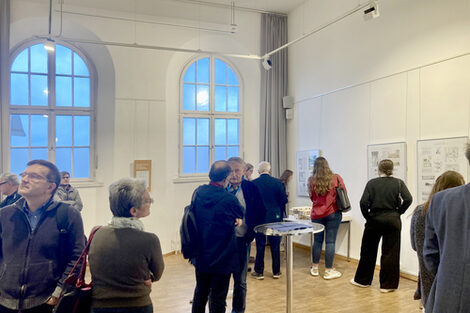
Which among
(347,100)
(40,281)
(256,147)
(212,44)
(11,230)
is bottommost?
(40,281)

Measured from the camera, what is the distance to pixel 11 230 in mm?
2029

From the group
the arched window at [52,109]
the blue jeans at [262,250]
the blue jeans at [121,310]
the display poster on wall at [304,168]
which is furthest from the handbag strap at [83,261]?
the display poster on wall at [304,168]

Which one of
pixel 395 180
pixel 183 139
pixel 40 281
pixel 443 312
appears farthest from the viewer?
pixel 183 139

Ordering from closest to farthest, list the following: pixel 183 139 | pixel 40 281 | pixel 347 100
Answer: pixel 40 281 < pixel 347 100 < pixel 183 139

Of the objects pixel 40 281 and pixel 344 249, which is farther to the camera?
pixel 344 249

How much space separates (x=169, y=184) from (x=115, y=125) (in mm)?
1396

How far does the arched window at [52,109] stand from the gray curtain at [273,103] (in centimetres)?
322

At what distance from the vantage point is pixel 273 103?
25.1ft

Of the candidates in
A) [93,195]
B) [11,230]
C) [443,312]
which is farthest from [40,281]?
[93,195]

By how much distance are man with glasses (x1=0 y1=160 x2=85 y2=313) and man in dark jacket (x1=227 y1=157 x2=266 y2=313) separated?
1.71m

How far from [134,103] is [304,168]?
3.28 meters

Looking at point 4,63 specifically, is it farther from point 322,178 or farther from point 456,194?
point 456,194

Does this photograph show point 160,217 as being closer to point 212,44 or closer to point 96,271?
point 212,44

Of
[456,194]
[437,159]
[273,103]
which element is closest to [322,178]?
[437,159]
